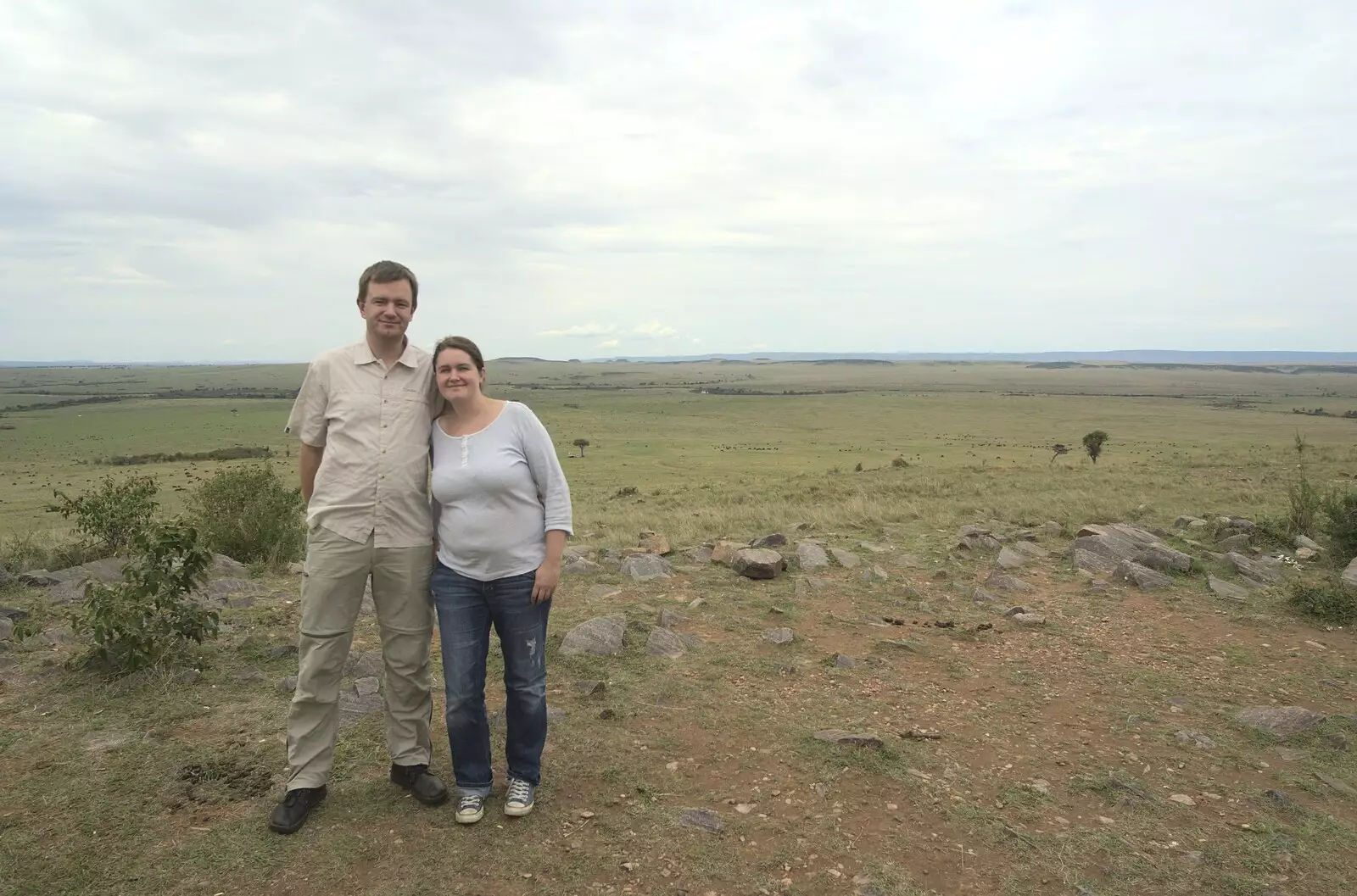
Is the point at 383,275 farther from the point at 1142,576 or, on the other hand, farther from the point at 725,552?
the point at 1142,576

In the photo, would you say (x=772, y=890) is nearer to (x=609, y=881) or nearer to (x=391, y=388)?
(x=609, y=881)

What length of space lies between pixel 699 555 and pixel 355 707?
4.92 metres

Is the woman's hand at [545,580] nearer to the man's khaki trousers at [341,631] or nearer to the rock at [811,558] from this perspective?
the man's khaki trousers at [341,631]

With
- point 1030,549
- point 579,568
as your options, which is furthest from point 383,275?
point 1030,549

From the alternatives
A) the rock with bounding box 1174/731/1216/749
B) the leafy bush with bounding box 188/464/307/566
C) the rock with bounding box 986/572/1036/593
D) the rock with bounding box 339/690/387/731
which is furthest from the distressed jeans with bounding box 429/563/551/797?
the leafy bush with bounding box 188/464/307/566

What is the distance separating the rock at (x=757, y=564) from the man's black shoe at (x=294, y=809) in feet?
17.4

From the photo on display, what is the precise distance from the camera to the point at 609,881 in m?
3.44

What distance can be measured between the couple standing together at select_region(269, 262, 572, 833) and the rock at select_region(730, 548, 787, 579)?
4.80 m

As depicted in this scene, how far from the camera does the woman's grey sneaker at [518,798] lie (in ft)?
12.6

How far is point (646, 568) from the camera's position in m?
8.62

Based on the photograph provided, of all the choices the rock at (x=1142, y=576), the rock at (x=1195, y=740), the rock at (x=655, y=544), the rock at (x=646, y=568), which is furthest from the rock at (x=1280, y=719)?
the rock at (x=655, y=544)

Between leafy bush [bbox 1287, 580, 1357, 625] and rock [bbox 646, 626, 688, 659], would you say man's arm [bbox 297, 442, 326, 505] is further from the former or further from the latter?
leafy bush [bbox 1287, 580, 1357, 625]

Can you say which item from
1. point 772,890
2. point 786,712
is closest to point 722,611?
point 786,712

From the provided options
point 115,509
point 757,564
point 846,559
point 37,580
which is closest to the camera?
point 37,580
